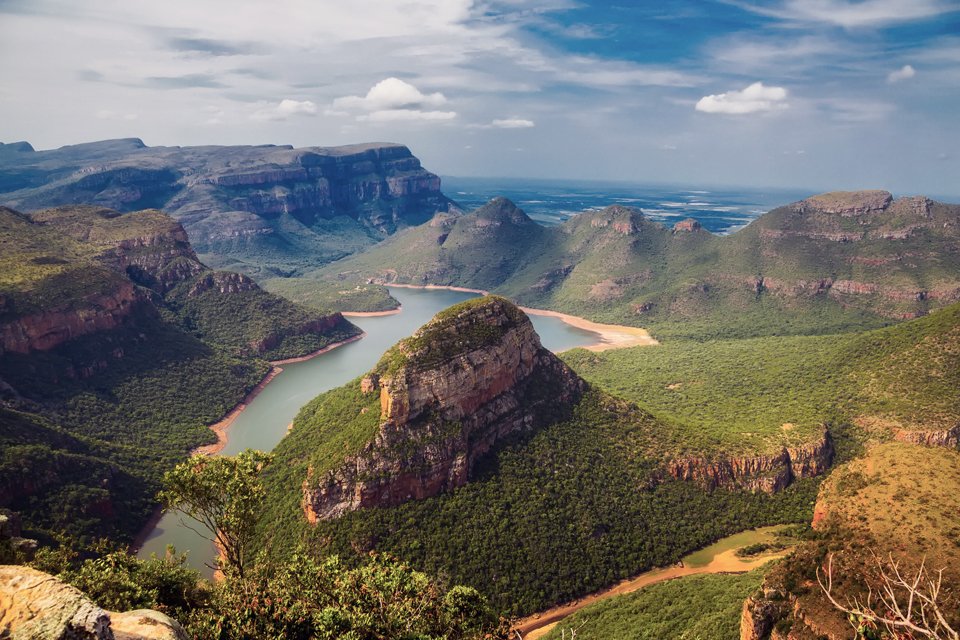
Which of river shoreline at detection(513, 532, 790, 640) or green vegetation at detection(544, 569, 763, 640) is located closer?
green vegetation at detection(544, 569, 763, 640)

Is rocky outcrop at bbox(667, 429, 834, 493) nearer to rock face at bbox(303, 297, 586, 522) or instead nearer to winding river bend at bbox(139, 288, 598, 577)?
rock face at bbox(303, 297, 586, 522)

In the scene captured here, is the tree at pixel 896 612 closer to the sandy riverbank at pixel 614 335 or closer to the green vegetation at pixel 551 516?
the green vegetation at pixel 551 516

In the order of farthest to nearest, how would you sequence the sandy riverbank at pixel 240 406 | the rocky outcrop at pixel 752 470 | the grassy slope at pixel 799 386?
the sandy riverbank at pixel 240 406, the grassy slope at pixel 799 386, the rocky outcrop at pixel 752 470

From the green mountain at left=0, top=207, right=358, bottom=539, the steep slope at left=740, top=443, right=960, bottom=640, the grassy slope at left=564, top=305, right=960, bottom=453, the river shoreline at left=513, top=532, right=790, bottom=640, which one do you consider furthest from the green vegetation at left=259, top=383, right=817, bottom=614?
the green mountain at left=0, top=207, right=358, bottom=539

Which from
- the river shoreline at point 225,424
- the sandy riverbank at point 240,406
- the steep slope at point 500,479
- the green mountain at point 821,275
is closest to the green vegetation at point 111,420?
the river shoreline at point 225,424

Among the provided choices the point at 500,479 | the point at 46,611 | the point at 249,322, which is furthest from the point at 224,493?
the point at 249,322

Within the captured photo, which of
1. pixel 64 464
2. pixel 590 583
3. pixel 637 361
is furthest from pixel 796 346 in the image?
pixel 64 464

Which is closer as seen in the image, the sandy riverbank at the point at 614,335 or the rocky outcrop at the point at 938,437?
the rocky outcrop at the point at 938,437
